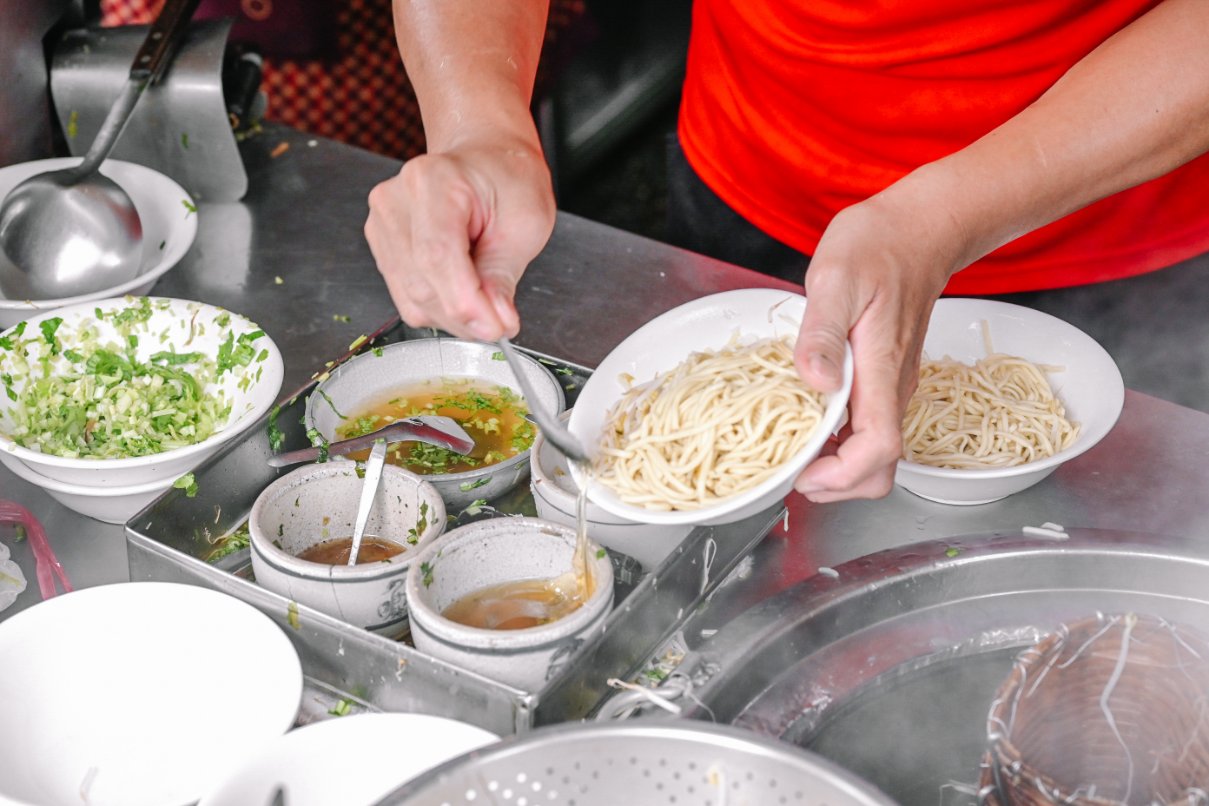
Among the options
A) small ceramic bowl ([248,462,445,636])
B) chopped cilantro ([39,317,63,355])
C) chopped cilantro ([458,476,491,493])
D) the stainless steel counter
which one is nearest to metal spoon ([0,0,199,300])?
the stainless steel counter

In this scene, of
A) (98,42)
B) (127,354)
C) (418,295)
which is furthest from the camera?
(98,42)

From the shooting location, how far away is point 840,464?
1466 millimetres

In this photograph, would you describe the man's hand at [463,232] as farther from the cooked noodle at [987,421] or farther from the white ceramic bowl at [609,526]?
the cooked noodle at [987,421]

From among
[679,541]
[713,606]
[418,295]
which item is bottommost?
[713,606]

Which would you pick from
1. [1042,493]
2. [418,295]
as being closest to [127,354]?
[418,295]

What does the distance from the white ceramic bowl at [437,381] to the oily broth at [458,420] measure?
0.01 metres

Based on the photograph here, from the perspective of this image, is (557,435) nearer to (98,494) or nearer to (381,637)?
(381,637)

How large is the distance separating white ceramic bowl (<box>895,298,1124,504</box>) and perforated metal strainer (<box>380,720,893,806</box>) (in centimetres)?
72

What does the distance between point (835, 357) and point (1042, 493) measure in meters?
0.62

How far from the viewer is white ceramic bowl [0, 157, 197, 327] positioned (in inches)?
90.4

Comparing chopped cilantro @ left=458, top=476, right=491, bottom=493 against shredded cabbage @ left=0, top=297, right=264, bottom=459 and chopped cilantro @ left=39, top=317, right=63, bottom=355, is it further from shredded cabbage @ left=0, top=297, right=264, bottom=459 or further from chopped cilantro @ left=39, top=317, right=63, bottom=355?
chopped cilantro @ left=39, top=317, right=63, bottom=355

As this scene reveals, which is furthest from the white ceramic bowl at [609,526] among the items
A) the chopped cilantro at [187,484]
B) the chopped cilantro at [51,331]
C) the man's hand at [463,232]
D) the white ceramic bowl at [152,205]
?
the white ceramic bowl at [152,205]

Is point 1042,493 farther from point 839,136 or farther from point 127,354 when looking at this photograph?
point 127,354

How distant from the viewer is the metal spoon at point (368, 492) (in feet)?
5.45
